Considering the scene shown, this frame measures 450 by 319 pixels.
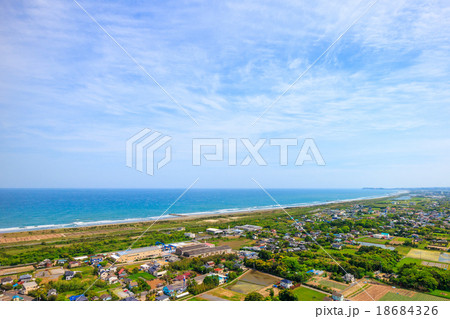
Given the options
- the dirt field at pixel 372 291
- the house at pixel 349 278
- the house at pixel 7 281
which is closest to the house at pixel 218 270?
the dirt field at pixel 372 291

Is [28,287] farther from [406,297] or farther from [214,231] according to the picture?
[214,231]

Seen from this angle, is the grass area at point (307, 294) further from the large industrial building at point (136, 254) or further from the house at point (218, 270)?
the large industrial building at point (136, 254)

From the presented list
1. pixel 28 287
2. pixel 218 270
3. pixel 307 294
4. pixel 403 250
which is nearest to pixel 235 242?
pixel 218 270

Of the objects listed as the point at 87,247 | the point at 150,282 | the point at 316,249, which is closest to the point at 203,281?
the point at 150,282

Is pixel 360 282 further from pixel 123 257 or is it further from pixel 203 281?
pixel 123 257

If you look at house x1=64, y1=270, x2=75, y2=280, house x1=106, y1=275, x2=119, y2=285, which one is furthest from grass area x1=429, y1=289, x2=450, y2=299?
house x1=64, y1=270, x2=75, y2=280

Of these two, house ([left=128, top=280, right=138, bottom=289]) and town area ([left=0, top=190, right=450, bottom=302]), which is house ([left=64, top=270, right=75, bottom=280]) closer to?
town area ([left=0, top=190, right=450, bottom=302])

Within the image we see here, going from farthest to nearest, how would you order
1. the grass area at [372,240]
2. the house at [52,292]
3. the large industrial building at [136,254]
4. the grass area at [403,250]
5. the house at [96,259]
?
1. the grass area at [372,240]
2. the grass area at [403,250]
3. the large industrial building at [136,254]
4. the house at [96,259]
5. the house at [52,292]
